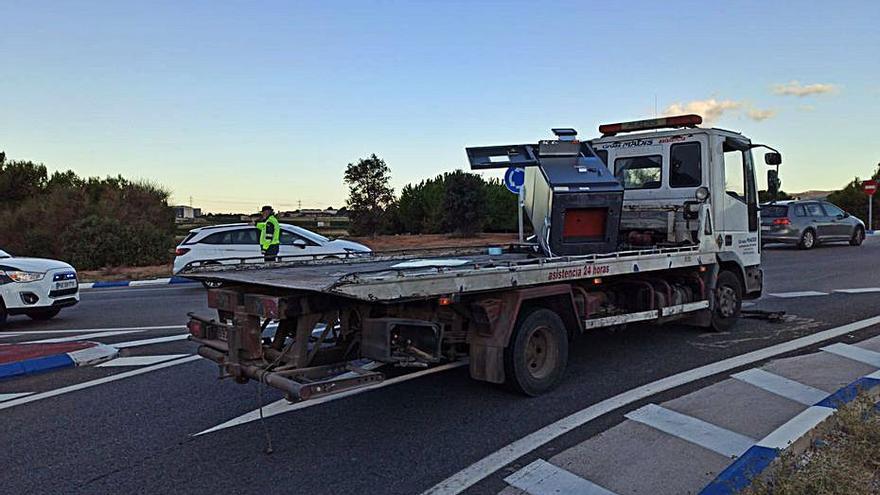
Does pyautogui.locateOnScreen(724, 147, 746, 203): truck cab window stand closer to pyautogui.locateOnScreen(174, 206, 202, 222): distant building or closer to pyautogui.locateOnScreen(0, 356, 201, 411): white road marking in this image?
pyautogui.locateOnScreen(0, 356, 201, 411): white road marking

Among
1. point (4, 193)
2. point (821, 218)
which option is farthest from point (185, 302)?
point (4, 193)

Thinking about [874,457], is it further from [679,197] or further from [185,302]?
[185,302]

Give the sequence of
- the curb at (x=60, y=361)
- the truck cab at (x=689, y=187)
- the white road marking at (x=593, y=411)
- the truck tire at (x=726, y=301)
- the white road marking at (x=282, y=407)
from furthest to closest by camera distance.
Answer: the truck tire at (x=726, y=301) < the truck cab at (x=689, y=187) < the curb at (x=60, y=361) < the white road marking at (x=282, y=407) < the white road marking at (x=593, y=411)

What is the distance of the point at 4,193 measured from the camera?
42562mm

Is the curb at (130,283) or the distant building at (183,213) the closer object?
the curb at (130,283)

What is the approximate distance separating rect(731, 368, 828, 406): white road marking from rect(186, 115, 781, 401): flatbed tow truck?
121cm

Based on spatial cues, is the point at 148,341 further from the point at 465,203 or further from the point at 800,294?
the point at 465,203

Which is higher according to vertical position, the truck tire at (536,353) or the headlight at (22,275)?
the headlight at (22,275)

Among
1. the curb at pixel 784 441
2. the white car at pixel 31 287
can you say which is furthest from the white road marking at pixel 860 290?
the white car at pixel 31 287

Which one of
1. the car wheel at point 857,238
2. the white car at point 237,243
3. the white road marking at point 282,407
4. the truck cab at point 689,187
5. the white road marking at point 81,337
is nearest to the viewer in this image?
the white road marking at point 282,407

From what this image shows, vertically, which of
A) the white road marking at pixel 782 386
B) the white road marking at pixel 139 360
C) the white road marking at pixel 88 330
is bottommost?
the white road marking at pixel 782 386

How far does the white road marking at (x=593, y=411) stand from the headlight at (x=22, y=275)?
29.8 feet

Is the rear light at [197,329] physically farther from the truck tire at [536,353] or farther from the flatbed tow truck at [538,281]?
the truck tire at [536,353]

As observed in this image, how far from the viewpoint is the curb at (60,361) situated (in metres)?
7.18
